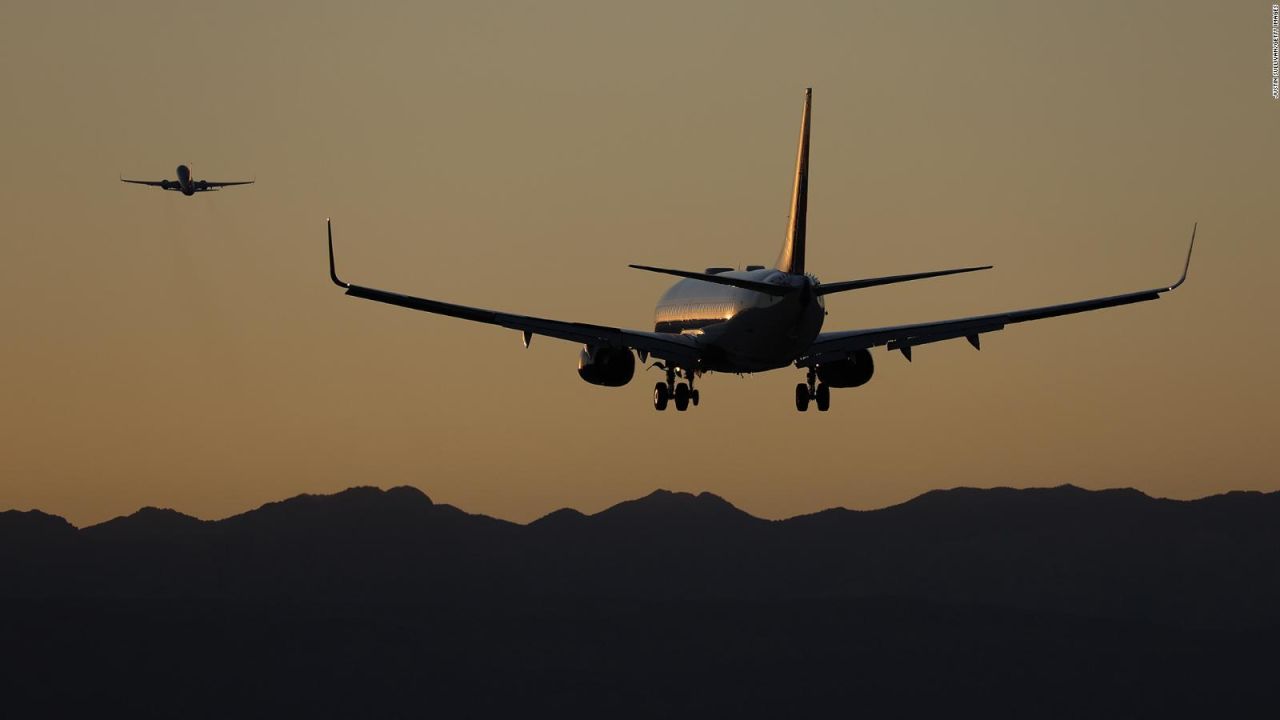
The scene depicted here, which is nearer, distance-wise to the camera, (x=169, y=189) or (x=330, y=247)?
(x=330, y=247)

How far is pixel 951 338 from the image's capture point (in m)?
92.9

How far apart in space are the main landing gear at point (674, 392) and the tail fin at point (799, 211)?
823 centimetres

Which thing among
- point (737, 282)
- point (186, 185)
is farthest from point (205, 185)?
point (737, 282)

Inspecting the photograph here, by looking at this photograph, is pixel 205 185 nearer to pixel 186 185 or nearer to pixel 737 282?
pixel 186 185

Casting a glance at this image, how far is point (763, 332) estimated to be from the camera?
8650cm

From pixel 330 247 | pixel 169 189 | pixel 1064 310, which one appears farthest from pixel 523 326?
pixel 169 189

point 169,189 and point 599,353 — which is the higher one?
point 169,189

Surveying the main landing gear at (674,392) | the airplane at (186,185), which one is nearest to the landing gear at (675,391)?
the main landing gear at (674,392)

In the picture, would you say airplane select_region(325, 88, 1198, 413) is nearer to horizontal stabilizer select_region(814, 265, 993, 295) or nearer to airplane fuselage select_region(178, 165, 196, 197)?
horizontal stabilizer select_region(814, 265, 993, 295)

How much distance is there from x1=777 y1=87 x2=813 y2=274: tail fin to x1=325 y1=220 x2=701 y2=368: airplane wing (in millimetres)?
6318

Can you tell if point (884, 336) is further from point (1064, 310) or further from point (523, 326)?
point (523, 326)

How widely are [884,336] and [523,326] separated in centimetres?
1739

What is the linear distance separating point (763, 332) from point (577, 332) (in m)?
9.92

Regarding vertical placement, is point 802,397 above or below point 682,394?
above
